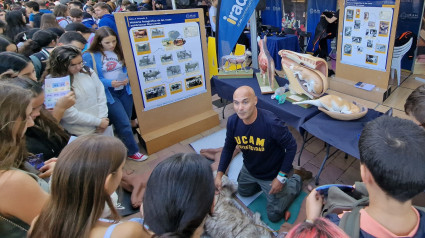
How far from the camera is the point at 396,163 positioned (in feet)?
2.97

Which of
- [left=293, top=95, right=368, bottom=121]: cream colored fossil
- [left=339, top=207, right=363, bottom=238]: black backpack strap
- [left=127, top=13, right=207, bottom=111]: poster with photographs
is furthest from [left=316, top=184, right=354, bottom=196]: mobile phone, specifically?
[left=127, top=13, right=207, bottom=111]: poster with photographs

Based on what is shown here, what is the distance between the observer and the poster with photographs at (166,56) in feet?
10.2

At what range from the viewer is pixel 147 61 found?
127 inches

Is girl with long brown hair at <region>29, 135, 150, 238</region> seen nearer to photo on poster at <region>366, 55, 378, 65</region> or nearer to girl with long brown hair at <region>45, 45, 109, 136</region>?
girl with long brown hair at <region>45, 45, 109, 136</region>

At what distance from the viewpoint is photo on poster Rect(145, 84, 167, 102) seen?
133 inches

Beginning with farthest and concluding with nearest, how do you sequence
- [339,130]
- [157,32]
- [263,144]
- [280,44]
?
[280,44], [157,32], [339,130], [263,144]

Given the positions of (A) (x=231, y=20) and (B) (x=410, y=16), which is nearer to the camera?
(A) (x=231, y=20)

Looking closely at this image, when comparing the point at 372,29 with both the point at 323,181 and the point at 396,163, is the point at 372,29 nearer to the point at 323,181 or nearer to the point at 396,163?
the point at 323,181

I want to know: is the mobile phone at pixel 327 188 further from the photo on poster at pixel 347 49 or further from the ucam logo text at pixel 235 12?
the photo on poster at pixel 347 49

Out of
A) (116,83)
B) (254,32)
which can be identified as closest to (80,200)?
(116,83)

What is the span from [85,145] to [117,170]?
6.9 inches

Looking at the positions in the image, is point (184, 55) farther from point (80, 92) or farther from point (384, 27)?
point (384, 27)

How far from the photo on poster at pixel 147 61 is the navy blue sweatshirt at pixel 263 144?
1.53m

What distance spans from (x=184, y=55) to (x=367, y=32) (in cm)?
300
